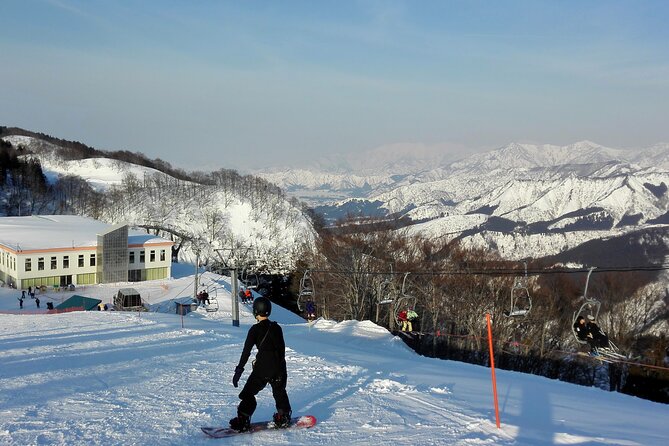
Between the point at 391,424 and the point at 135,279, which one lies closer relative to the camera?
the point at 391,424

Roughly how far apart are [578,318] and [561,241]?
153942mm

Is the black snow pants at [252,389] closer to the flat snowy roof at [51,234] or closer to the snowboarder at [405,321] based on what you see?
the snowboarder at [405,321]

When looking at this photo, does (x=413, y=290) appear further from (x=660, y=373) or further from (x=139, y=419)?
(x=139, y=419)

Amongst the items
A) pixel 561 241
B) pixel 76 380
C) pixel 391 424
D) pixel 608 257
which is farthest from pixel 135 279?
pixel 561 241

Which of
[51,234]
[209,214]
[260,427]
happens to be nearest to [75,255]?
[51,234]

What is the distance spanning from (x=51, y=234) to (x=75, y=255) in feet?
22.7

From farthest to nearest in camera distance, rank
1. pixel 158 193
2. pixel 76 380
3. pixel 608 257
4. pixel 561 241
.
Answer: pixel 561 241 → pixel 158 193 → pixel 608 257 → pixel 76 380

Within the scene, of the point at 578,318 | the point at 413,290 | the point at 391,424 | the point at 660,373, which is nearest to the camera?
the point at 391,424

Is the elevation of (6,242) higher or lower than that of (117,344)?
higher

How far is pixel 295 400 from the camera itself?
8211 millimetres

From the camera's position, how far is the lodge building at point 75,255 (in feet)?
163

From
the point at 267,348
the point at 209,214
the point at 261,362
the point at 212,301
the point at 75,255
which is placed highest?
the point at 209,214

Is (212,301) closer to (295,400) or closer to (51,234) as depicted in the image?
(51,234)

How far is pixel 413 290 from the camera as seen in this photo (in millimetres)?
41094
